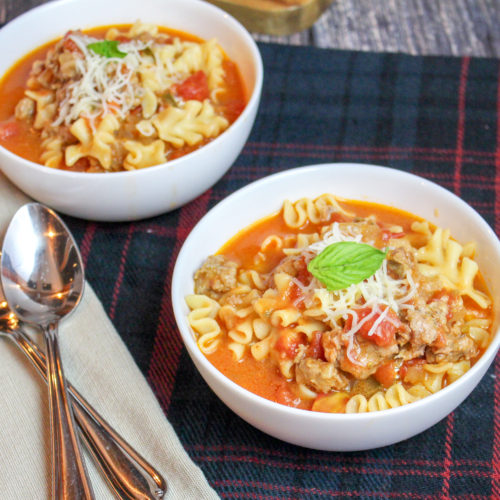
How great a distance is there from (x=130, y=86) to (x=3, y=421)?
2161 millimetres

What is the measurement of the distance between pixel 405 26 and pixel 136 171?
3345 mm

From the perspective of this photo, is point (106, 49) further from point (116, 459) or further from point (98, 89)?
point (116, 459)

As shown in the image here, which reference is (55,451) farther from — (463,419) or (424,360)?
(463,419)

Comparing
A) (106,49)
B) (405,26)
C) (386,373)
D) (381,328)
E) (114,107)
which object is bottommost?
(405,26)

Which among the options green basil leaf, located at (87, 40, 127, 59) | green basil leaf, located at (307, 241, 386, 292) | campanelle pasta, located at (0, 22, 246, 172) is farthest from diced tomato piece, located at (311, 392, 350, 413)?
green basil leaf, located at (87, 40, 127, 59)

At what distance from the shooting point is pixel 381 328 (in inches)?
123

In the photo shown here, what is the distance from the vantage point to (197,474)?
324cm

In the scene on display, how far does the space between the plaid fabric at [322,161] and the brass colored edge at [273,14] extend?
1.19 ft

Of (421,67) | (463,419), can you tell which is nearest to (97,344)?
(463,419)

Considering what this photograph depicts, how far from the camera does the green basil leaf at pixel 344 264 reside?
3164 mm

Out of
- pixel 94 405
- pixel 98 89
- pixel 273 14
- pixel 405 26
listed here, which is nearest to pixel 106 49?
pixel 98 89

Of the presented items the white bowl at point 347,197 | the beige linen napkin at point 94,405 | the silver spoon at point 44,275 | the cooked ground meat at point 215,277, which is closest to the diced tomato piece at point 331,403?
the white bowl at point 347,197

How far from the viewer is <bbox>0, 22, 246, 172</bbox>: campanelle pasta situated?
444cm

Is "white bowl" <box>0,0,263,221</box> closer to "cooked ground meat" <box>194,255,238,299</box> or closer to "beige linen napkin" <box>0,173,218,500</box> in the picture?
"beige linen napkin" <box>0,173,218,500</box>
